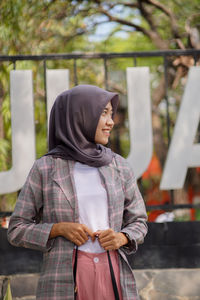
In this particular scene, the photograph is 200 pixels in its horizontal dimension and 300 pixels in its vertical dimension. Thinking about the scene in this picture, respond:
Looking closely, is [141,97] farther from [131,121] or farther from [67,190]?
[67,190]

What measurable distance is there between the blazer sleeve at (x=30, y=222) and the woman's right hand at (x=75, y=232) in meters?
0.06

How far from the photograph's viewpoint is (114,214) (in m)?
1.82

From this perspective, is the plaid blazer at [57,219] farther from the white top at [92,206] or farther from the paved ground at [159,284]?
the paved ground at [159,284]

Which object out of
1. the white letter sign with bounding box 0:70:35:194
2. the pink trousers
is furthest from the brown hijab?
the white letter sign with bounding box 0:70:35:194

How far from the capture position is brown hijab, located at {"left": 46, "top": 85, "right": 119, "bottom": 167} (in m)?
1.81

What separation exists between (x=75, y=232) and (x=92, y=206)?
0.13m

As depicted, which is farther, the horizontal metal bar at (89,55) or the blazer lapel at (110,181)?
the horizontal metal bar at (89,55)

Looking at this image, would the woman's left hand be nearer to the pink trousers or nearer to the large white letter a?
the pink trousers

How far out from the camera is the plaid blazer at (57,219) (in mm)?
1767

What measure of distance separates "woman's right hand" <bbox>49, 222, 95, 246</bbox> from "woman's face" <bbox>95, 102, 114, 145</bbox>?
14.1 inches

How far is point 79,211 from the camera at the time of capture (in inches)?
70.4

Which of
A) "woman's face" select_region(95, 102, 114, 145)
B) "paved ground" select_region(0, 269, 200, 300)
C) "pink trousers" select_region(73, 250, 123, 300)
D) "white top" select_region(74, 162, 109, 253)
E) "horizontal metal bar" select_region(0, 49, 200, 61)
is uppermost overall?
"horizontal metal bar" select_region(0, 49, 200, 61)

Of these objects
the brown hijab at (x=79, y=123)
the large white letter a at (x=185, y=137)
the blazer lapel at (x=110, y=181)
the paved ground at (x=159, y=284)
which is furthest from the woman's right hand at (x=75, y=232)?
the large white letter a at (x=185, y=137)

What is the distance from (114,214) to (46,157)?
1.20 ft
